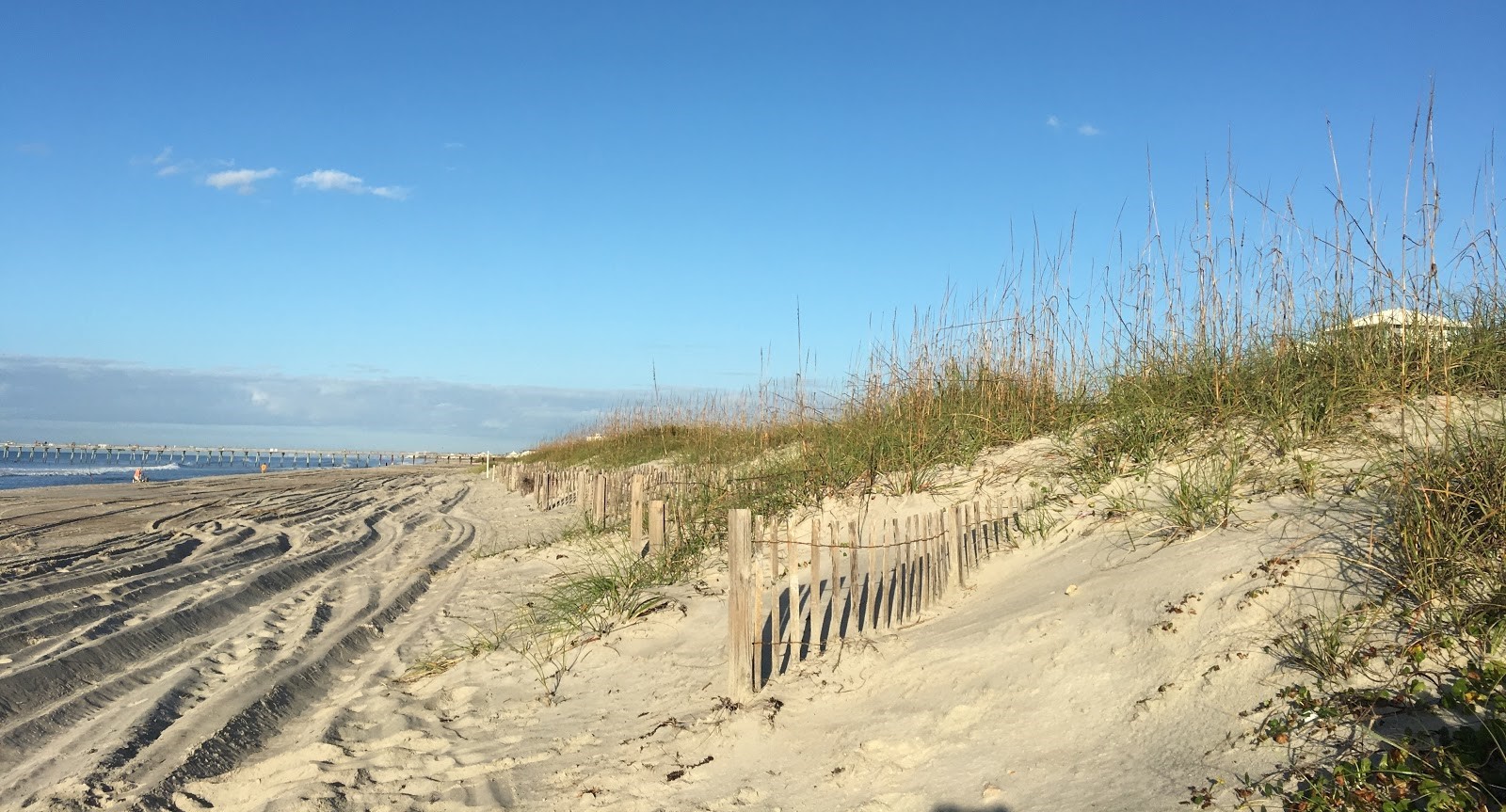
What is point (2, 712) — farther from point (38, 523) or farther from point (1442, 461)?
point (38, 523)

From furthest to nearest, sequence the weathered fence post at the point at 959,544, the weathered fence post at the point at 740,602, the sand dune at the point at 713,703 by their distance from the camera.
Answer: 1. the weathered fence post at the point at 959,544
2. the weathered fence post at the point at 740,602
3. the sand dune at the point at 713,703

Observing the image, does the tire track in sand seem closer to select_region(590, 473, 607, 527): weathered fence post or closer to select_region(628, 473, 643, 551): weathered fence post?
select_region(590, 473, 607, 527): weathered fence post

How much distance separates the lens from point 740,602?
4184 mm

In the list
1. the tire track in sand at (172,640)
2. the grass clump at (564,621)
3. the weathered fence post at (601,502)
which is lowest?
the tire track in sand at (172,640)

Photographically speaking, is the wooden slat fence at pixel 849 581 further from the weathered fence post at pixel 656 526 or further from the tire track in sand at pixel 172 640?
the tire track in sand at pixel 172 640

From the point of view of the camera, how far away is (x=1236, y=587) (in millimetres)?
3695

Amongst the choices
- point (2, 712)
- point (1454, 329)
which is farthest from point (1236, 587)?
point (2, 712)

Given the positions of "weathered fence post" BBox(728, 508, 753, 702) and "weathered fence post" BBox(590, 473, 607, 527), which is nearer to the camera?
"weathered fence post" BBox(728, 508, 753, 702)

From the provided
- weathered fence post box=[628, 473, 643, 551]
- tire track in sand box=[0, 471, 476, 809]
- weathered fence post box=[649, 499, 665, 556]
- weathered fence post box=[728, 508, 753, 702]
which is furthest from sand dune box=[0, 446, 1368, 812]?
weathered fence post box=[628, 473, 643, 551]

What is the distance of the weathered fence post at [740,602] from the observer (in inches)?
165

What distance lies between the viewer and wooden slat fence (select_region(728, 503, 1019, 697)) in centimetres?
426

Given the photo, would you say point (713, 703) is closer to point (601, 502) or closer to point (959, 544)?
point (959, 544)

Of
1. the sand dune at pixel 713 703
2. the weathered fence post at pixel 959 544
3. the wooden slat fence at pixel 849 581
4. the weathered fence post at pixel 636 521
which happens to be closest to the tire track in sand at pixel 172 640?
the sand dune at pixel 713 703

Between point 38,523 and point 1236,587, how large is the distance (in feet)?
53.2
